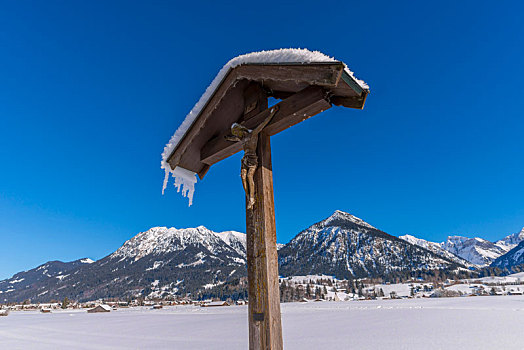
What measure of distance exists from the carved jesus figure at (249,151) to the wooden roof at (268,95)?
0.33 feet

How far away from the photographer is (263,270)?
2574 millimetres

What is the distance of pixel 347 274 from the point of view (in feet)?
563

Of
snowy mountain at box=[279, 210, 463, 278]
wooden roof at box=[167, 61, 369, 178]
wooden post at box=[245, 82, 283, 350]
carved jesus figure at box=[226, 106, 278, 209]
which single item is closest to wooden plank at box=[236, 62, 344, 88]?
wooden roof at box=[167, 61, 369, 178]

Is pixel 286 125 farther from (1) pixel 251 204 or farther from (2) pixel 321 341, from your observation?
(2) pixel 321 341

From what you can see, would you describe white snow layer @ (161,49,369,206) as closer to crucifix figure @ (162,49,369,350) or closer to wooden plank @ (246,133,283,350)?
crucifix figure @ (162,49,369,350)

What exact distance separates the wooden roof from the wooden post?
2.09 ft

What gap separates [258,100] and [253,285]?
1946 millimetres

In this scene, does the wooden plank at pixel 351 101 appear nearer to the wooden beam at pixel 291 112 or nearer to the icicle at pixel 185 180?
the wooden beam at pixel 291 112

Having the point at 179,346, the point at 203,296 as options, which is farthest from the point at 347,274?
the point at 179,346

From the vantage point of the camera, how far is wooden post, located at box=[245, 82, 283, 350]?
2473 mm

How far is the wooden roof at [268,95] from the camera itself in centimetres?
269

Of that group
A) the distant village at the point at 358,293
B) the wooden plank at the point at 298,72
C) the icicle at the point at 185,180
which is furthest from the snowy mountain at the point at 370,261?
the wooden plank at the point at 298,72

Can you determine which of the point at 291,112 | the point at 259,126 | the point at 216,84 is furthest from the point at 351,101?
the point at 216,84

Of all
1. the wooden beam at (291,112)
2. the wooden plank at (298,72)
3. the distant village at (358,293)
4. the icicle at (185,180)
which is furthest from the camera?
the distant village at (358,293)
